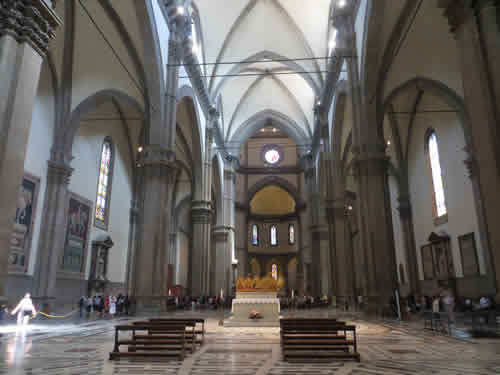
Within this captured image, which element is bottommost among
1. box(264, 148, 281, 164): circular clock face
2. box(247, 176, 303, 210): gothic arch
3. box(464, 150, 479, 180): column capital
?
box(464, 150, 479, 180): column capital

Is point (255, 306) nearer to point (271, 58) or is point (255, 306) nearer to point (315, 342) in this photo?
point (315, 342)

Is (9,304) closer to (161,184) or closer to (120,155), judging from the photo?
(161,184)

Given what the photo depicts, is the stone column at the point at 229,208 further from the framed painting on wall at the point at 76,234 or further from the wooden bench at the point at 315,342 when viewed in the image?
the wooden bench at the point at 315,342

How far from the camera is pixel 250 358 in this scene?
593cm

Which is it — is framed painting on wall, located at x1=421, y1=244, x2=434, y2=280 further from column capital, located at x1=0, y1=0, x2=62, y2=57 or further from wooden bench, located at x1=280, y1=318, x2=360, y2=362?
column capital, located at x1=0, y1=0, x2=62, y2=57

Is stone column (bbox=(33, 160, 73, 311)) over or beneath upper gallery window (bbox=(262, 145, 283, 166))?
beneath

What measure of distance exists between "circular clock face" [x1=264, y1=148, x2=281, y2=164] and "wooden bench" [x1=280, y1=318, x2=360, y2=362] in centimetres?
3840

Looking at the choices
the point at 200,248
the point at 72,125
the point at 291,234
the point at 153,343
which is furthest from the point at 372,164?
the point at 291,234

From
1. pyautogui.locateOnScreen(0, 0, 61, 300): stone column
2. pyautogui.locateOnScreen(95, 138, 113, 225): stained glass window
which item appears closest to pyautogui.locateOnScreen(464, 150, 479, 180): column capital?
pyautogui.locateOnScreen(0, 0, 61, 300): stone column

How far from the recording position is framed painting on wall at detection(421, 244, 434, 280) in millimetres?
19852

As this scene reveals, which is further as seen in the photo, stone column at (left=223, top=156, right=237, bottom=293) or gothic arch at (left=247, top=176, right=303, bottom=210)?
gothic arch at (left=247, top=176, right=303, bottom=210)

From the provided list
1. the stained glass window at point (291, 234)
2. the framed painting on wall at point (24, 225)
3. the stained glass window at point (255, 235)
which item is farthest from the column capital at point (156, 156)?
the stained glass window at point (291, 234)

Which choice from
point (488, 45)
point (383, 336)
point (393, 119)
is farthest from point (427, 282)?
point (488, 45)

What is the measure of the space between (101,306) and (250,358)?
39.1 feet
